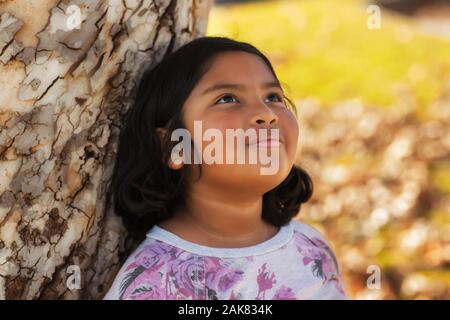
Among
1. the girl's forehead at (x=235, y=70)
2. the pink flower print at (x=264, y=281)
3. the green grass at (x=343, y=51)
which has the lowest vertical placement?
the green grass at (x=343, y=51)

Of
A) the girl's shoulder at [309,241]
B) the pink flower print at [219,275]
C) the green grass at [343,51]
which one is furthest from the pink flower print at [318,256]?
the green grass at [343,51]

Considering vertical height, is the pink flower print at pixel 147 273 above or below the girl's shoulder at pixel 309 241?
above

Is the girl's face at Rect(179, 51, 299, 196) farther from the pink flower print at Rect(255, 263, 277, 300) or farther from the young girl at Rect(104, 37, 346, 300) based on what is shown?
the pink flower print at Rect(255, 263, 277, 300)

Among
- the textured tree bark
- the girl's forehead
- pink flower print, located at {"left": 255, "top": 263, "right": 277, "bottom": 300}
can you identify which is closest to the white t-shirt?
pink flower print, located at {"left": 255, "top": 263, "right": 277, "bottom": 300}

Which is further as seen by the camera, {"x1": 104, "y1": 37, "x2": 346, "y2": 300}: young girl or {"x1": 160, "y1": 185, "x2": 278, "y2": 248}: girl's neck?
{"x1": 160, "y1": 185, "x2": 278, "y2": 248}: girl's neck

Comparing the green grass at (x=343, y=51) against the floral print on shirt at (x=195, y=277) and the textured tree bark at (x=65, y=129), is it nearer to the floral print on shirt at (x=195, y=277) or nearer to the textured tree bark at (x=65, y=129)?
the textured tree bark at (x=65, y=129)

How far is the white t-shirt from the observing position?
5.93ft

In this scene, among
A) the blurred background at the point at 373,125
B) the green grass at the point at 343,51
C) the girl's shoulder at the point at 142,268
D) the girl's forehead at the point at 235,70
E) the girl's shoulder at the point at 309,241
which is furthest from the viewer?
the green grass at the point at 343,51

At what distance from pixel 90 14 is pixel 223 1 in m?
5.34

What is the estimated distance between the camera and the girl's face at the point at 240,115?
185 centimetres

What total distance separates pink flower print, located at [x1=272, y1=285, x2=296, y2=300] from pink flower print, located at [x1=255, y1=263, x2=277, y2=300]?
0.02 meters

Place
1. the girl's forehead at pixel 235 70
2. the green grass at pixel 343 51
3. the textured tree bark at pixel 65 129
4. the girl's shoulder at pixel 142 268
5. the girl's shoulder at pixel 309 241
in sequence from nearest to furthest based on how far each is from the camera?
the textured tree bark at pixel 65 129 < the girl's shoulder at pixel 142 268 < the girl's forehead at pixel 235 70 < the girl's shoulder at pixel 309 241 < the green grass at pixel 343 51

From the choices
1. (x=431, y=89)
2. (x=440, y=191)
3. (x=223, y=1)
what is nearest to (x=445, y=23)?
(x=431, y=89)

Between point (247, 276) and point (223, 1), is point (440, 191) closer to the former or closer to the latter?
point (247, 276)
